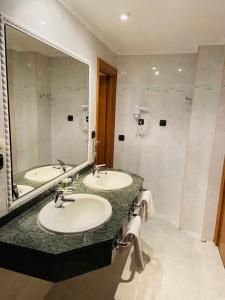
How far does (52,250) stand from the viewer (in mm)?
1028

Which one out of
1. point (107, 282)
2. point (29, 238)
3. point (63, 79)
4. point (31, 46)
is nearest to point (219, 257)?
point (107, 282)

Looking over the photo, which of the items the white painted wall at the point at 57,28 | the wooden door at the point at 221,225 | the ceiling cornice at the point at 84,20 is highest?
the ceiling cornice at the point at 84,20

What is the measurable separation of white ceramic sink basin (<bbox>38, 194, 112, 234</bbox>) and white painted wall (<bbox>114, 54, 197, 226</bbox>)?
5.39ft

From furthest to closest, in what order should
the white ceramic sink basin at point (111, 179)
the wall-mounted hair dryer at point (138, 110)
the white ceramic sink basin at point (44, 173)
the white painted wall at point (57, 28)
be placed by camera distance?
the wall-mounted hair dryer at point (138, 110) → the white ceramic sink basin at point (111, 179) → the white ceramic sink basin at point (44, 173) → the white painted wall at point (57, 28)

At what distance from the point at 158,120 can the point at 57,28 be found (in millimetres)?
1802

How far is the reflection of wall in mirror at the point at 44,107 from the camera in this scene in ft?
4.33

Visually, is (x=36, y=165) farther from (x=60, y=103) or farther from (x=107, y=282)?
(x=107, y=282)

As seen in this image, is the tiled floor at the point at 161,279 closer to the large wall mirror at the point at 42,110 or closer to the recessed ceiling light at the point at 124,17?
the large wall mirror at the point at 42,110

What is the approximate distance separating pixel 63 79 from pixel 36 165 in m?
0.75

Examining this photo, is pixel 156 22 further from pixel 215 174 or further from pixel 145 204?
pixel 215 174

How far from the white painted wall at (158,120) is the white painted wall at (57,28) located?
0.74 meters

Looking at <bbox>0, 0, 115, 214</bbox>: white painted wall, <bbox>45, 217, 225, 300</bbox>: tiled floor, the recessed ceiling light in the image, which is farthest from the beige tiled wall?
<bbox>0, 0, 115, 214</bbox>: white painted wall

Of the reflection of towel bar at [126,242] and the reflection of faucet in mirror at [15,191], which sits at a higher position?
the reflection of faucet in mirror at [15,191]

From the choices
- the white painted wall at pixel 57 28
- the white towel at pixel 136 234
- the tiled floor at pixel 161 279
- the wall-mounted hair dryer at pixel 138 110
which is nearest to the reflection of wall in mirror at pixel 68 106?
the white painted wall at pixel 57 28
